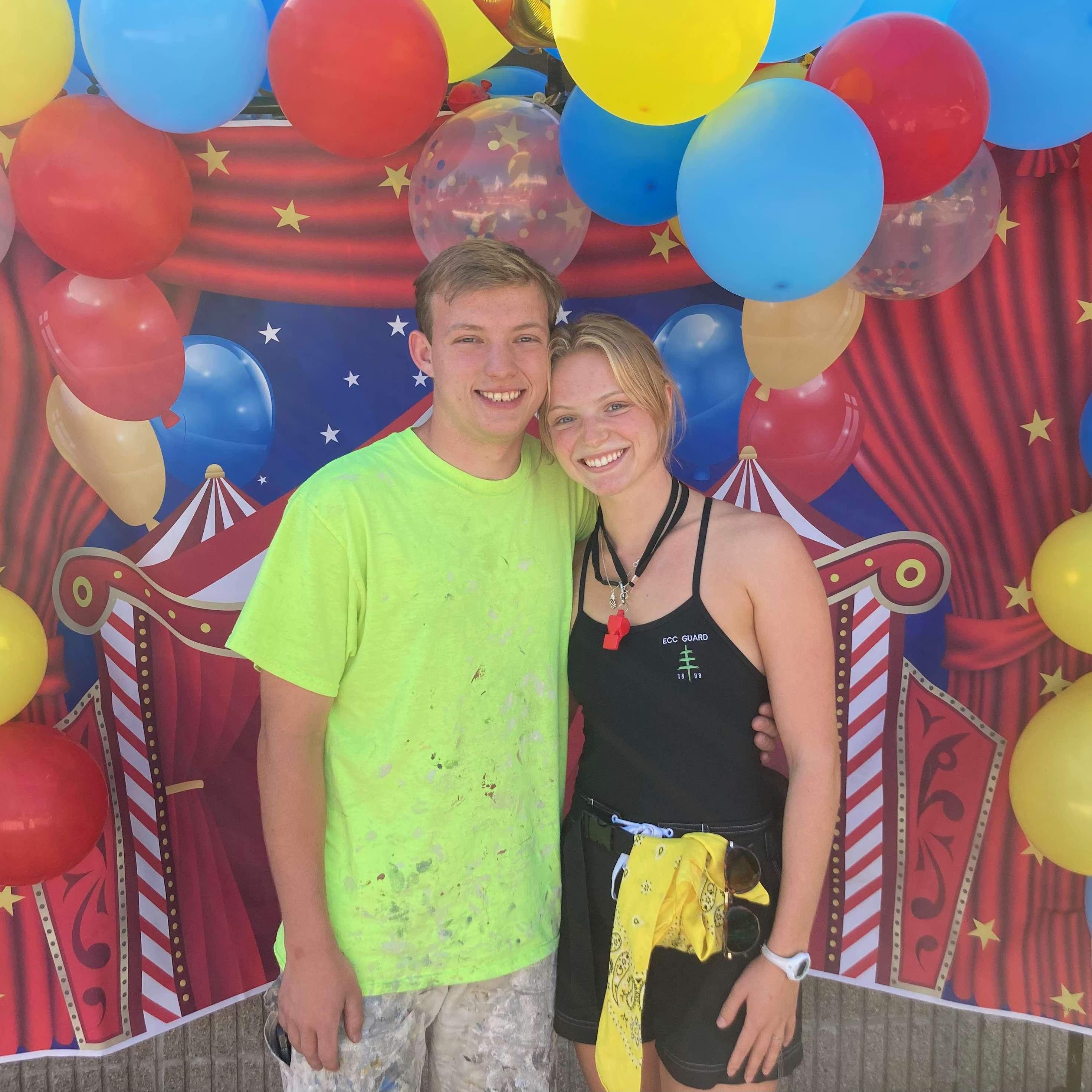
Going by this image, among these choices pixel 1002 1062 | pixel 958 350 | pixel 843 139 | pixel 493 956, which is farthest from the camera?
pixel 1002 1062

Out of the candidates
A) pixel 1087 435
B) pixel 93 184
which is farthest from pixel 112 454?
pixel 1087 435

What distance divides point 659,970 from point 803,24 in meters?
1.90

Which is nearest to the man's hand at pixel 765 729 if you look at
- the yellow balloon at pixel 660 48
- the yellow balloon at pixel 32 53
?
the yellow balloon at pixel 660 48

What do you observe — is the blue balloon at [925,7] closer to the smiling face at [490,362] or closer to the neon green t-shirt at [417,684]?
the smiling face at [490,362]

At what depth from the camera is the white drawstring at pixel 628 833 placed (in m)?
1.82

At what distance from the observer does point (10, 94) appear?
1.90m

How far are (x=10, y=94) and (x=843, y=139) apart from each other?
164 cm

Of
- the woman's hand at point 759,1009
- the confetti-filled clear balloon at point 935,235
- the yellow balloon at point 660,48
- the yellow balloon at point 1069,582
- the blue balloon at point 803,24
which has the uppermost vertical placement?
the blue balloon at point 803,24

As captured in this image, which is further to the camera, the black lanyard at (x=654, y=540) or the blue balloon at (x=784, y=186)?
the black lanyard at (x=654, y=540)

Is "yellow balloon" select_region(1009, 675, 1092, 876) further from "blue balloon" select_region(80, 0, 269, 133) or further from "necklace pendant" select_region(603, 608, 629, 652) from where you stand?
"blue balloon" select_region(80, 0, 269, 133)

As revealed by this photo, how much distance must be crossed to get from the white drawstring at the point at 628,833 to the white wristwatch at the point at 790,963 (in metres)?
0.28

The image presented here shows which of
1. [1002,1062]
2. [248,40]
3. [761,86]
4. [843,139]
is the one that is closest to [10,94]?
[248,40]

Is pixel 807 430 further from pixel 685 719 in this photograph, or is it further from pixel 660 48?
pixel 660 48

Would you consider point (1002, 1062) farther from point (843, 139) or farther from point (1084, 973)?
point (843, 139)
